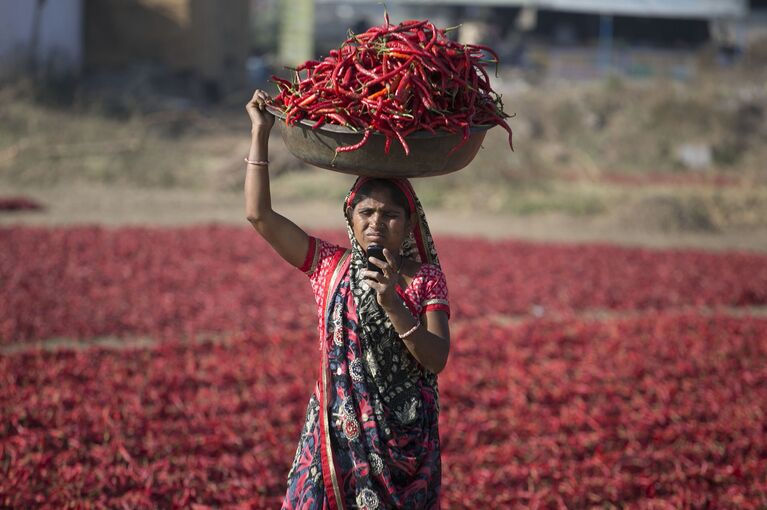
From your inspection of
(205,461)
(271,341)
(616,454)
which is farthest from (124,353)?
(616,454)

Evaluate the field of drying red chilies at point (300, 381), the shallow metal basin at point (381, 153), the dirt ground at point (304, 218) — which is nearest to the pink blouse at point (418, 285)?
the shallow metal basin at point (381, 153)

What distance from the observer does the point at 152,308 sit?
7.05m

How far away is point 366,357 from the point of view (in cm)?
259

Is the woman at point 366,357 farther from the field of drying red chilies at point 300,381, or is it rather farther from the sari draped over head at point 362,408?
the field of drying red chilies at point 300,381

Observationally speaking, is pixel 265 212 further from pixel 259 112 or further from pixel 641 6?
pixel 641 6

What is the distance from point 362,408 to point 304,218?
9761mm

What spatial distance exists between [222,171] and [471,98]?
12184 millimetres

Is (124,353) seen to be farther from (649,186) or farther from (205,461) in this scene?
(649,186)

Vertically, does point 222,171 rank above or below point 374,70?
below

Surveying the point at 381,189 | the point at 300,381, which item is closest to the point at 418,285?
the point at 381,189

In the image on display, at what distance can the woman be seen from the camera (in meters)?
2.55

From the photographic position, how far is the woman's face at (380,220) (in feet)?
8.30

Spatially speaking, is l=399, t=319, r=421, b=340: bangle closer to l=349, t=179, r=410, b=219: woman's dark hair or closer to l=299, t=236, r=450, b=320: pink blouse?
l=299, t=236, r=450, b=320: pink blouse

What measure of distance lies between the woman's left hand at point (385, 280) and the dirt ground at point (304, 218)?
8917 millimetres
